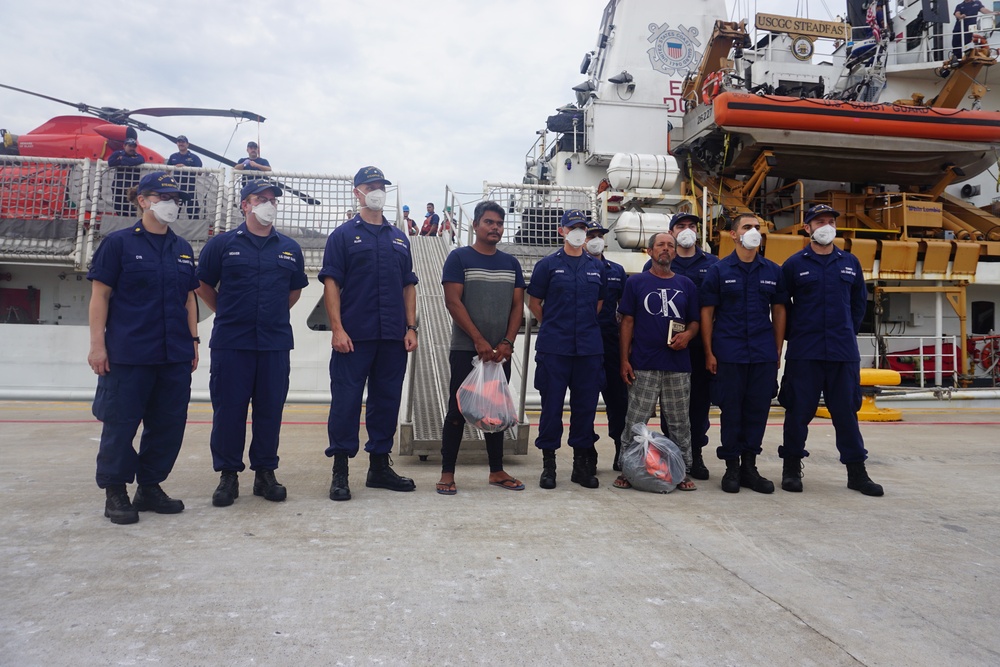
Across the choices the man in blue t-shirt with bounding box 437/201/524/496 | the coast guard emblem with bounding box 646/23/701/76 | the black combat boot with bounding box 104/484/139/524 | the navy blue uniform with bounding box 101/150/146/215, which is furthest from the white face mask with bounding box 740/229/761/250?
the coast guard emblem with bounding box 646/23/701/76

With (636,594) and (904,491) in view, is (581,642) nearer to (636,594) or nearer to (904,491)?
(636,594)

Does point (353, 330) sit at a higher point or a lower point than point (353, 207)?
lower

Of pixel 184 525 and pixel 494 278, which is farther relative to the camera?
pixel 494 278

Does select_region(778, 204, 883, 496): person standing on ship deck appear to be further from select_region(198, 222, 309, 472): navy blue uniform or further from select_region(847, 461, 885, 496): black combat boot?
select_region(198, 222, 309, 472): navy blue uniform

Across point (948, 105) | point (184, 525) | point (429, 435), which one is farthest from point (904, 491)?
point (948, 105)

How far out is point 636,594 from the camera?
2.32m

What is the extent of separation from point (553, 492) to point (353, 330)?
4.99 ft

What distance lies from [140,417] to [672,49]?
43.4 feet

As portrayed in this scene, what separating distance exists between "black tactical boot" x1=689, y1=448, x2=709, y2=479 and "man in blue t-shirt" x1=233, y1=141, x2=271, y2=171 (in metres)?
7.30

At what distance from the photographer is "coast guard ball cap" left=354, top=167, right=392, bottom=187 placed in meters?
3.93

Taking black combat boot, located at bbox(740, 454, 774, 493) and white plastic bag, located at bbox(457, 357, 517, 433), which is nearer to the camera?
white plastic bag, located at bbox(457, 357, 517, 433)

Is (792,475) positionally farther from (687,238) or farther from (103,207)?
(103,207)

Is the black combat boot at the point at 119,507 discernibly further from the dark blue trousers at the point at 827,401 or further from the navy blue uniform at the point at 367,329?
the dark blue trousers at the point at 827,401

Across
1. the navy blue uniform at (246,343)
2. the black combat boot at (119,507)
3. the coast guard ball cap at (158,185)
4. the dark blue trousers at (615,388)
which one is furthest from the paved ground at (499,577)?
the coast guard ball cap at (158,185)
